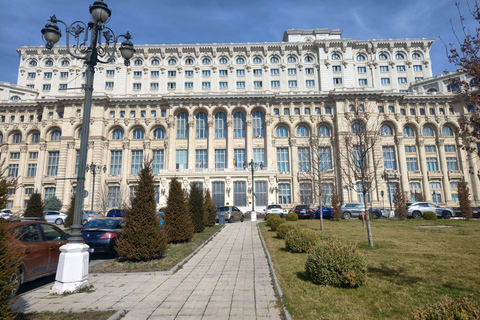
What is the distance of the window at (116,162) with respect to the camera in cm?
4994

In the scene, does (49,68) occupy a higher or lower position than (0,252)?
higher

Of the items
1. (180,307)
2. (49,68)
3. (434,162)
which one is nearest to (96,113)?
(49,68)

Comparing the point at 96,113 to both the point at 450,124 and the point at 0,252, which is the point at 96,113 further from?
the point at 450,124

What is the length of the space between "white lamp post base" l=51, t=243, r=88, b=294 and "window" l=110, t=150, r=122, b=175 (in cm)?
4677

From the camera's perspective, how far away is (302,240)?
10.8 meters

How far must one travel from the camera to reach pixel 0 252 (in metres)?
3.41

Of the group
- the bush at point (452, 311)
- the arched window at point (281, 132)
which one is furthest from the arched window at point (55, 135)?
the bush at point (452, 311)

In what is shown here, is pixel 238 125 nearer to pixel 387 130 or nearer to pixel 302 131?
pixel 302 131

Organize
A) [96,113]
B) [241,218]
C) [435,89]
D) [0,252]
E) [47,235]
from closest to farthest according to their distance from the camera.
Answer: [0,252]
[47,235]
[241,218]
[96,113]
[435,89]

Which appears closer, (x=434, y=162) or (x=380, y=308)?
(x=380, y=308)

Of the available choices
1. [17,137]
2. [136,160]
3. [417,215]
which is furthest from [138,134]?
[417,215]

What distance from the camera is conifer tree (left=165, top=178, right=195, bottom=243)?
1423 cm

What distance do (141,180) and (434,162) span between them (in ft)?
186

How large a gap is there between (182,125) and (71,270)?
45.6m
